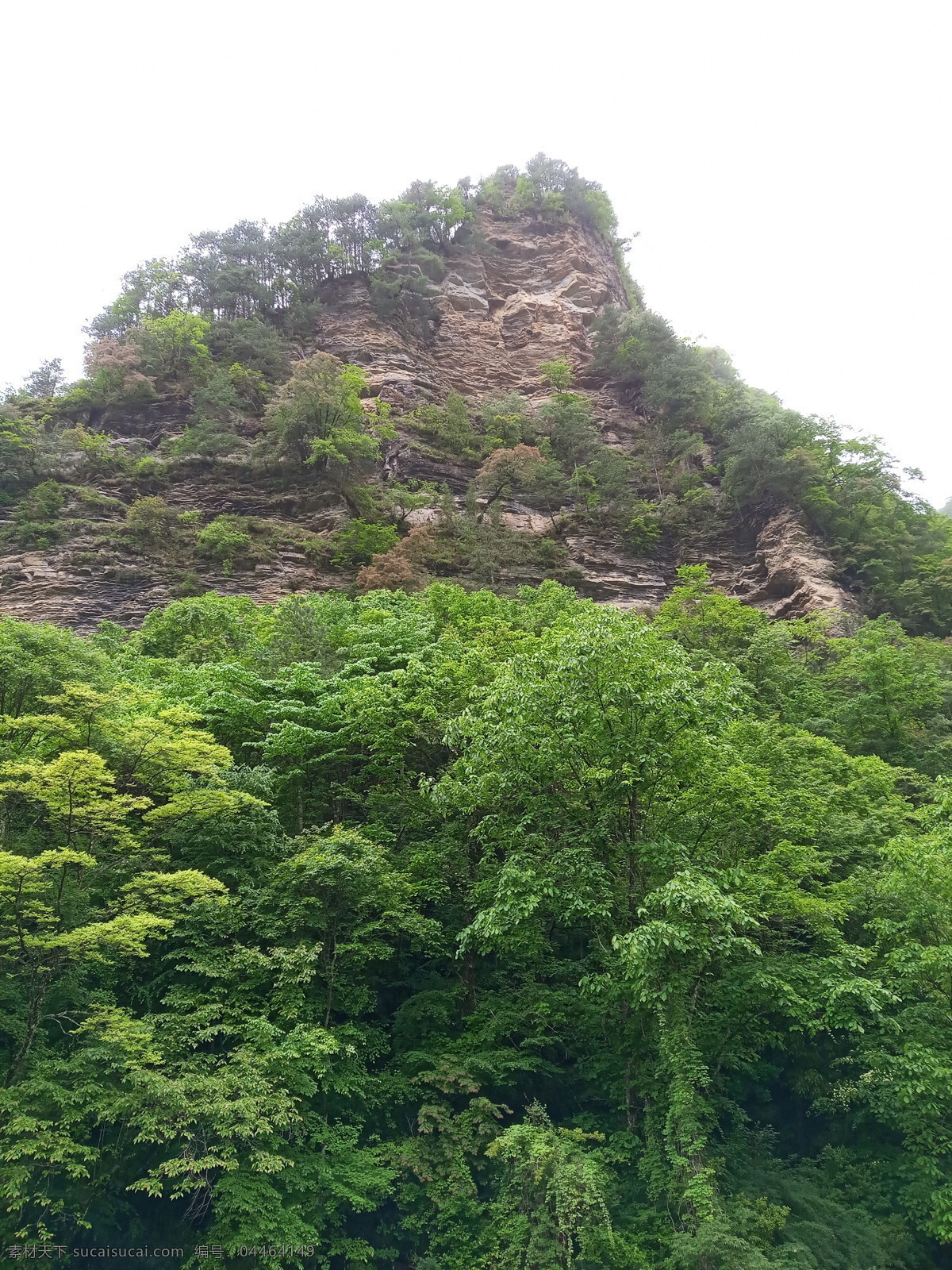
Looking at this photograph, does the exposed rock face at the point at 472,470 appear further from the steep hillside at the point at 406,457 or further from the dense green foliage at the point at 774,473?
the dense green foliage at the point at 774,473

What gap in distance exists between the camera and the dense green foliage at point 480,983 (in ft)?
26.6

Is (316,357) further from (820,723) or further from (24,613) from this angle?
(820,723)

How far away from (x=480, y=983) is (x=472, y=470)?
26675 millimetres

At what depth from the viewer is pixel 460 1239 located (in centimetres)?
896

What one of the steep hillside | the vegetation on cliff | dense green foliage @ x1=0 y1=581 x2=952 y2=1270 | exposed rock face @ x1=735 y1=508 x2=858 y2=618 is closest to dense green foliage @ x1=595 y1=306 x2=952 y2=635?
the steep hillside

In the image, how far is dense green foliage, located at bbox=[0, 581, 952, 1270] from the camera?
809 centimetres

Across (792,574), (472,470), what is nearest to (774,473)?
(792,574)

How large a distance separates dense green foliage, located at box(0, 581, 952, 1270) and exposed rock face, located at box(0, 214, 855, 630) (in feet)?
54.2

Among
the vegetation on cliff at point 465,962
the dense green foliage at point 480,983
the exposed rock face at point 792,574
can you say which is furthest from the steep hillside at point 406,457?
the dense green foliage at point 480,983

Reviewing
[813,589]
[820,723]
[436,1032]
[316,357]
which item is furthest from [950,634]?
[316,357]

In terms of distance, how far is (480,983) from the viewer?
1227 centimetres

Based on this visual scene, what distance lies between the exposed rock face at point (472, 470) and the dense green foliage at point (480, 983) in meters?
16.5

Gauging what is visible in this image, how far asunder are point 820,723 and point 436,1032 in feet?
39.2

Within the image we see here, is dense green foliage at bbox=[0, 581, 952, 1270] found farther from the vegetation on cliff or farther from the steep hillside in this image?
the steep hillside
